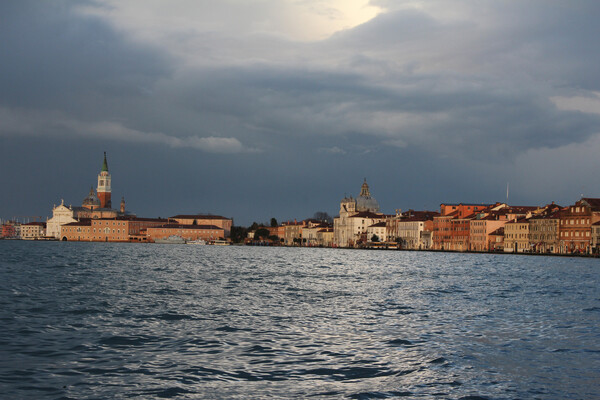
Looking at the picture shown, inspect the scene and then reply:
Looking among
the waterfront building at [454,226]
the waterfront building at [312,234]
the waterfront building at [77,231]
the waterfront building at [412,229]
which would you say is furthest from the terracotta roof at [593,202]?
the waterfront building at [77,231]

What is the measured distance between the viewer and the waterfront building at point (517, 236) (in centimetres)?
8867

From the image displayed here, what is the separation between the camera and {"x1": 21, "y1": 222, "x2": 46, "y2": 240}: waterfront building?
585 feet

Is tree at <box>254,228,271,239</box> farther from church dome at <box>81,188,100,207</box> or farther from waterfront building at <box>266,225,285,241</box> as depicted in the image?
church dome at <box>81,188,100,207</box>

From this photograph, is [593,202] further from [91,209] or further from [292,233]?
[91,209]

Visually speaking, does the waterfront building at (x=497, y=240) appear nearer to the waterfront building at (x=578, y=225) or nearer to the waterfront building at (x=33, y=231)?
the waterfront building at (x=578, y=225)

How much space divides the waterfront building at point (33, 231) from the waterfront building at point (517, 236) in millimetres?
126734

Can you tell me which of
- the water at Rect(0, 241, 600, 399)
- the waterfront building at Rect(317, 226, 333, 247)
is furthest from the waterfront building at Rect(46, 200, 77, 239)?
the water at Rect(0, 241, 600, 399)

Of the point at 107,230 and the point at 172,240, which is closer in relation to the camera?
the point at 172,240

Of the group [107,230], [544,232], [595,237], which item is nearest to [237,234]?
[107,230]

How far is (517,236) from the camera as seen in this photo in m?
90.6

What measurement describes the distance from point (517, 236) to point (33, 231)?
136004mm

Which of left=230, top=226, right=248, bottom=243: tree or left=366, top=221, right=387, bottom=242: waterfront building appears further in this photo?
left=230, top=226, right=248, bottom=243: tree

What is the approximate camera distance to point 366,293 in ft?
71.0

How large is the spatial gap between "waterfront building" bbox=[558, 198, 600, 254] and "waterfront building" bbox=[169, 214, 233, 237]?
88641 mm
